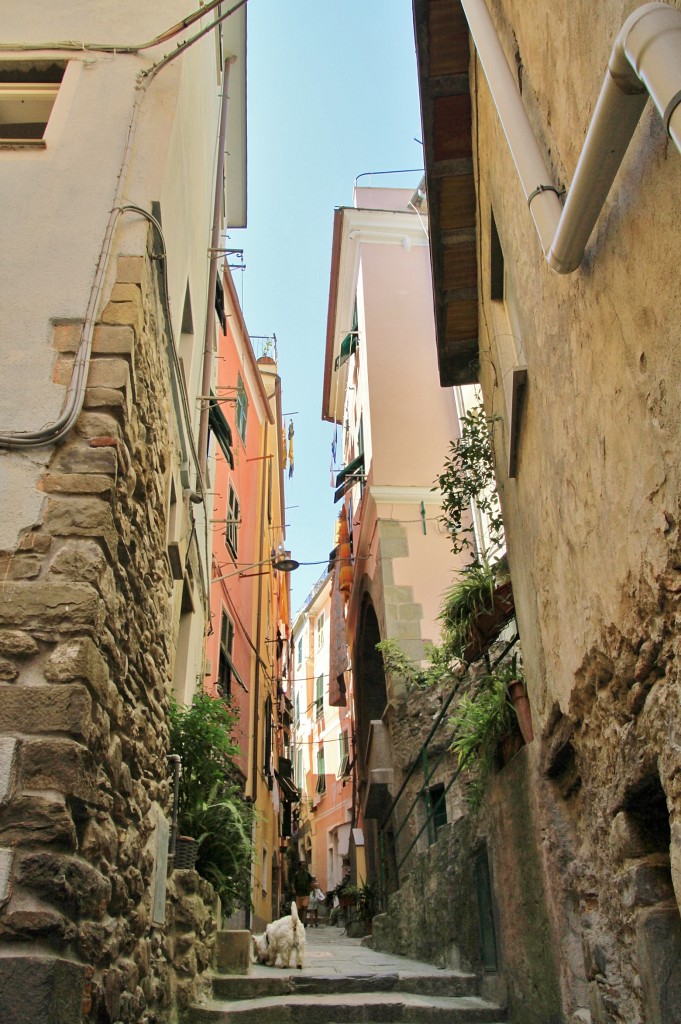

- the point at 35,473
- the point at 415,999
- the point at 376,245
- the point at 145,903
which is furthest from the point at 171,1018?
the point at 376,245

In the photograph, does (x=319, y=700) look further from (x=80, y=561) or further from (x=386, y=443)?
(x=80, y=561)

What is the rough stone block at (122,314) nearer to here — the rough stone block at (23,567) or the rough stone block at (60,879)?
the rough stone block at (23,567)

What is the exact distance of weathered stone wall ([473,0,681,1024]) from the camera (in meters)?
2.32

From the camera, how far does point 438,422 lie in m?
14.4

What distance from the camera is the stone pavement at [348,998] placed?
4.91 metres

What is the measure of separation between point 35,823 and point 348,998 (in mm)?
3637

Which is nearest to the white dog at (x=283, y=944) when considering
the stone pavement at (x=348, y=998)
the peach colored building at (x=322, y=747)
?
the stone pavement at (x=348, y=998)

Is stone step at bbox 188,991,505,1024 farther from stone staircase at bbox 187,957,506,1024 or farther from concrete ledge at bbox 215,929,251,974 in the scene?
concrete ledge at bbox 215,929,251,974

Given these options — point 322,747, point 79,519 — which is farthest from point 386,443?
point 322,747

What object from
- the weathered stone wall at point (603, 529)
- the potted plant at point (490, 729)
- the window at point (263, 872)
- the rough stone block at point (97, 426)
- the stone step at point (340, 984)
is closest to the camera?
the weathered stone wall at point (603, 529)

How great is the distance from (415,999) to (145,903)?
7.75 ft

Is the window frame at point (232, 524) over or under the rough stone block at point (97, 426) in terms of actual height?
over

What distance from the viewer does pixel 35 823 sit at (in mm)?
2859

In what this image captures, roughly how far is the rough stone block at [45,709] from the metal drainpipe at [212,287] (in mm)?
4693
